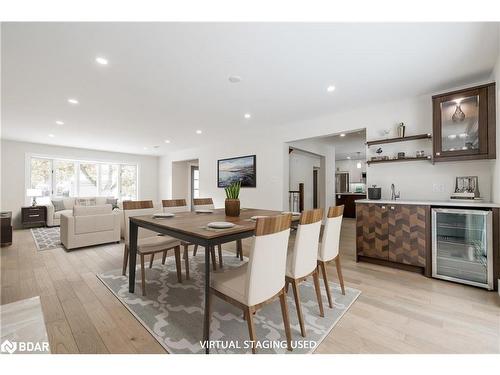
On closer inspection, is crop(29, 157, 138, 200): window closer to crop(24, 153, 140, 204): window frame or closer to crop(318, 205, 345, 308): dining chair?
crop(24, 153, 140, 204): window frame

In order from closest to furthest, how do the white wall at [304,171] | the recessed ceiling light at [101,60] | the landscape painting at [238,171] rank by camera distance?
the recessed ceiling light at [101,60] < the landscape painting at [238,171] < the white wall at [304,171]

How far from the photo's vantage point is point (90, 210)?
4023 mm

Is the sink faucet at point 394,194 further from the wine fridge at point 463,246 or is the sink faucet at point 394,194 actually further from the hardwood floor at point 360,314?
the hardwood floor at point 360,314

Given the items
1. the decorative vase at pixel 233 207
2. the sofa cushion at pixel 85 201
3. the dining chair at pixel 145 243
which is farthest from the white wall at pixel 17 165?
the decorative vase at pixel 233 207

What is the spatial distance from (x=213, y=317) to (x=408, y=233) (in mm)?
2616

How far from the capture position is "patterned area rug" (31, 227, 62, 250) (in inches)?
160

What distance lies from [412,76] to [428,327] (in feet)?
8.76

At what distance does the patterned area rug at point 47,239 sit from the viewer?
13.4 ft

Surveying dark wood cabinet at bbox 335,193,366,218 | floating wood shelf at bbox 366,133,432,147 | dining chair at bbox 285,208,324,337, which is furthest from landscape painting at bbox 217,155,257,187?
dark wood cabinet at bbox 335,193,366,218

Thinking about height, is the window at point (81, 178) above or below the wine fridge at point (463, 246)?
above

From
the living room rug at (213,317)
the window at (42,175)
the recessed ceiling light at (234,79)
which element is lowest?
the living room rug at (213,317)

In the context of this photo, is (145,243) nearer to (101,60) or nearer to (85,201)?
(101,60)
